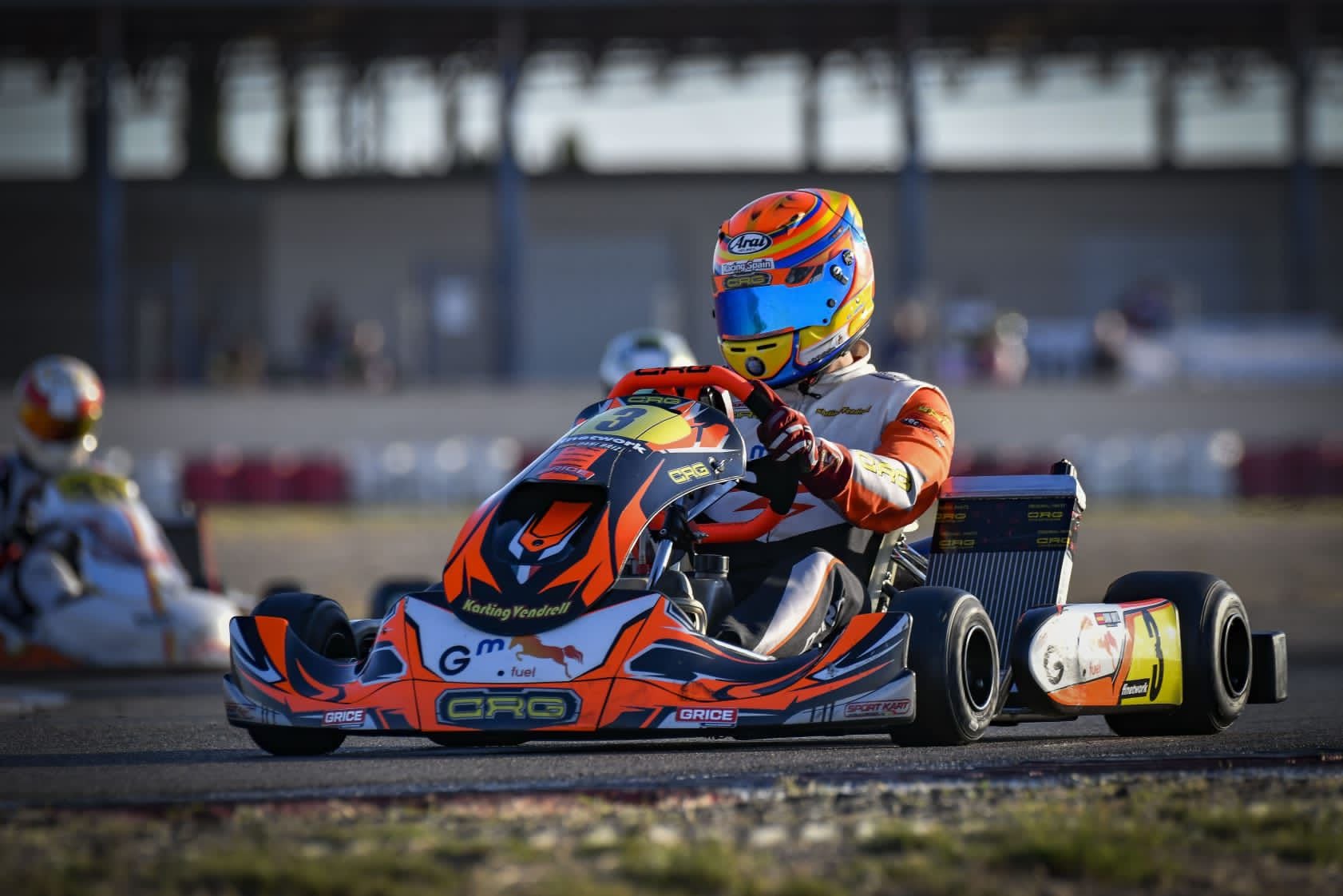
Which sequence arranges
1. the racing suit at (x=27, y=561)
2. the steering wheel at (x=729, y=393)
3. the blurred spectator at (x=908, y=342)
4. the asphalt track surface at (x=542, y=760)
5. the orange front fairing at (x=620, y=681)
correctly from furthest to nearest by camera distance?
1. the blurred spectator at (x=908, y=342)
2. the racing suit at (x=27, y=561)
3. the steering wheel at (x=729, y=393)
4. the orange front fairing at (x=620, y=681)
5. the asphalt track surface at (x=542, y=760)

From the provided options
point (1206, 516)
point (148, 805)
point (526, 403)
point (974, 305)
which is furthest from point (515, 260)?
point (148, 805)

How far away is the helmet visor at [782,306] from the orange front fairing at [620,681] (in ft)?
4.17

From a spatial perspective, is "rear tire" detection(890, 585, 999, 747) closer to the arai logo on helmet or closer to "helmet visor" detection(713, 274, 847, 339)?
"helmet visor" detection(713, 274, 847, 339)

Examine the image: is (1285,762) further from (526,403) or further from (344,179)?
(344,179)

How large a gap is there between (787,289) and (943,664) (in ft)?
4.72

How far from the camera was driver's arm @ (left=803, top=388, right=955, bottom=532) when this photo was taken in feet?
18.9

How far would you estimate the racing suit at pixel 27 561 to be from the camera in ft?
33.6

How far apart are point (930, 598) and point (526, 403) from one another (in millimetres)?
19414

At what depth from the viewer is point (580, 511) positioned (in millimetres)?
5512

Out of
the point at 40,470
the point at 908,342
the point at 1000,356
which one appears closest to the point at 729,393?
the point at 40,470

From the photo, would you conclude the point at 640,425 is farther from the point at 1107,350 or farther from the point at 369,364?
the point at 1107,350

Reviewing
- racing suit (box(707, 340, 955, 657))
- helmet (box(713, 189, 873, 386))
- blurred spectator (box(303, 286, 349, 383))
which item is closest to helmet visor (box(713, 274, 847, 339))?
helmet (box(713, 189, 873, 386))

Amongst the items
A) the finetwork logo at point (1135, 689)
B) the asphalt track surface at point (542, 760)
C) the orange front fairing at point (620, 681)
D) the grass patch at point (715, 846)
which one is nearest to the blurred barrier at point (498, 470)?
the asphalt track surface at point (542, 760)

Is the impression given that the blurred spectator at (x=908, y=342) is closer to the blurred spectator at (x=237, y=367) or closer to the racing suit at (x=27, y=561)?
the blurred spectator at (x=237, y=367)
